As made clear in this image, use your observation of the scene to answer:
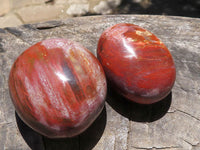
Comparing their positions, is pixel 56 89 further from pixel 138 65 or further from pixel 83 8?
pixel 83 8

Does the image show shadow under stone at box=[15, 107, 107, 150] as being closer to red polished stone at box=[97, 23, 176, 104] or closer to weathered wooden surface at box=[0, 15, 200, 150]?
weathered wooden surface at box=[0, 15, 200, 150]

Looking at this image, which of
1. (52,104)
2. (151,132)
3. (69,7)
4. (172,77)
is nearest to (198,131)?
(151,132)

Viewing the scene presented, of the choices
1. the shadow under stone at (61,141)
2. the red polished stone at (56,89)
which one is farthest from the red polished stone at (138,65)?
the shadow under stone at (61,141)

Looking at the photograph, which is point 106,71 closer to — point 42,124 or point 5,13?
point 42,124

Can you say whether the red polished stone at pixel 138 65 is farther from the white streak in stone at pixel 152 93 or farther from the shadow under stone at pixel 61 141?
the shadow under stone at pixel 61 141

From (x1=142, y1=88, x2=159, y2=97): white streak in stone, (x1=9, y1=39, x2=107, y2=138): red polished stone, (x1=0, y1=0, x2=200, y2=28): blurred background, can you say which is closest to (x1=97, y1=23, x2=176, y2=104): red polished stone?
(x1=142, y1=88, x2=159, y2=97): white streak in stone

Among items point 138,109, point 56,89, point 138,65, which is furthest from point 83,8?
point 56,89
